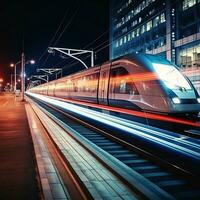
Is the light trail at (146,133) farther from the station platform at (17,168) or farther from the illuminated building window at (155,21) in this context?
the illuminated building window at (155,21)

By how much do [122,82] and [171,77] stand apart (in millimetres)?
2948

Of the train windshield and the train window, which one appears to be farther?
the train window

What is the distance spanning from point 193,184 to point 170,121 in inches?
247

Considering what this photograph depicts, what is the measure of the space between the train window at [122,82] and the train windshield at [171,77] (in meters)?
1.35

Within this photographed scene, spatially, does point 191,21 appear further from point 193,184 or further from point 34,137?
point 193,184

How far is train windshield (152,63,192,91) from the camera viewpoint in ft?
46.8

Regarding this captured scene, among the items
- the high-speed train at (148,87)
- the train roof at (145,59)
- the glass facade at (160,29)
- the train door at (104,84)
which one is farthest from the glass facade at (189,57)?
the train roof at (145,59)

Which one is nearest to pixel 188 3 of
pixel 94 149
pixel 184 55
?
pixel 184 55

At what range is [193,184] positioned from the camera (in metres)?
6.91

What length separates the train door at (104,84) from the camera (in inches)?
781

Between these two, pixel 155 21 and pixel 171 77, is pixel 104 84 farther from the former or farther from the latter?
pixel 155 21

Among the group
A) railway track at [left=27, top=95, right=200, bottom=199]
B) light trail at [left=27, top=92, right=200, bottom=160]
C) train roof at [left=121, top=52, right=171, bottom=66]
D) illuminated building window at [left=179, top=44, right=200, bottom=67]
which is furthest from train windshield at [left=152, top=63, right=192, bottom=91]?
illuminated building window at [left=179, top=44, right=200, bottom=67]

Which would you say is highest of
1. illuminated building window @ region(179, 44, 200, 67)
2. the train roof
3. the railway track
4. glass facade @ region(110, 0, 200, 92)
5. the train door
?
glass facade @ region(110, 0, 200, 92)

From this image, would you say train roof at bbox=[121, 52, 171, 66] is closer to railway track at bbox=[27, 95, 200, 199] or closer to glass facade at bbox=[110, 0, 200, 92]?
railway track at bbox=[27, 95, 200, 199]
